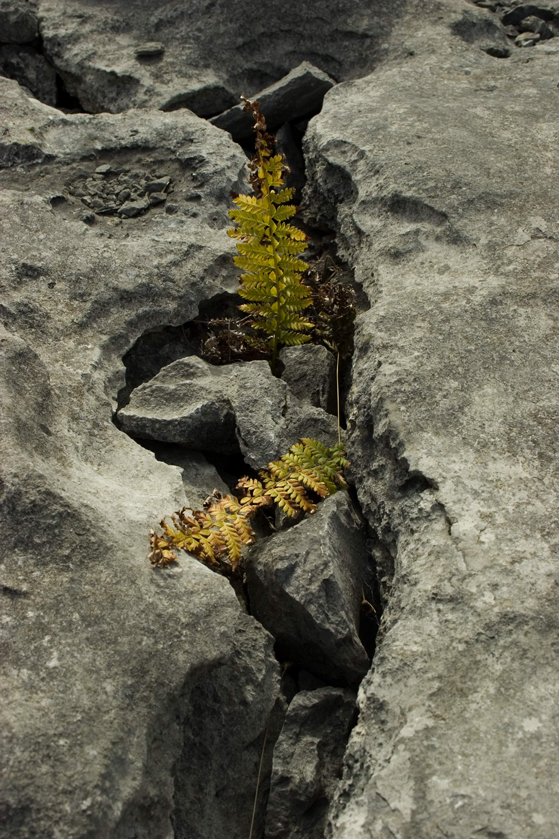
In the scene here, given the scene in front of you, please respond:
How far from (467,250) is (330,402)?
44.1 inches

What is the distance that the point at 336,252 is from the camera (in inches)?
187

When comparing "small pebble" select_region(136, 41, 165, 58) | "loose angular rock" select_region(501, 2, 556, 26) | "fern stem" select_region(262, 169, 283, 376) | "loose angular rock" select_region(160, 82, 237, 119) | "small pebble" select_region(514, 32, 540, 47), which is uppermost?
"loose angular rock" select_region(501, 2, 556, 26)

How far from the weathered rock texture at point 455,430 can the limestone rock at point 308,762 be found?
28 cm

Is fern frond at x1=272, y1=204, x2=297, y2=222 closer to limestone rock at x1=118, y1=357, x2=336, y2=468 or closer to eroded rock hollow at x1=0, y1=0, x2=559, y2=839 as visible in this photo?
eroded rock hollow at x1=0, y1=0, x2=559, y2=839

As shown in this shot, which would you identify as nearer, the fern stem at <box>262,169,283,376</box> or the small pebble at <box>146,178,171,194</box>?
the fern stem at <box>262,169,283,376</box>

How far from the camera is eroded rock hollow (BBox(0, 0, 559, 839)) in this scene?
A: 2.39 meters

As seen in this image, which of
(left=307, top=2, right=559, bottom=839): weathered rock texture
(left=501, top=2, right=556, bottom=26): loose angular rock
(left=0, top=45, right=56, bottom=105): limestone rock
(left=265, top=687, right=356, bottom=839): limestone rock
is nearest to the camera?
(left=307, top=2, right=559, bottom=839): weathered rock texture

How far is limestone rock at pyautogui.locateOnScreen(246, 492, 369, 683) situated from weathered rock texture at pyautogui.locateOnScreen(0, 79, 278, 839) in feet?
0.50

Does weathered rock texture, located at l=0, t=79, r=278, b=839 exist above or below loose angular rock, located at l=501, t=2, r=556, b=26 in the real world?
below

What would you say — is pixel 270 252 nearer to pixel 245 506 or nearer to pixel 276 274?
pixel 276 274

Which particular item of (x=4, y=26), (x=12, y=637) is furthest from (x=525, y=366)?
(x=4, y=26)

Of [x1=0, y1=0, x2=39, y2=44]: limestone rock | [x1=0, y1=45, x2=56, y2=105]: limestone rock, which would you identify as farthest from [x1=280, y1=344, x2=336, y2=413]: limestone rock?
[x1=0, y1=0, x2=39, y2=44]: limestone rock

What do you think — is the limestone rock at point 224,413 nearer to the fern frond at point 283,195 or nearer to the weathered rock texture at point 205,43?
the fern frond at point 283,195

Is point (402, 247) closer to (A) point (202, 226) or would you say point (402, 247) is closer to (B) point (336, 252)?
(B) point (336, 252)
